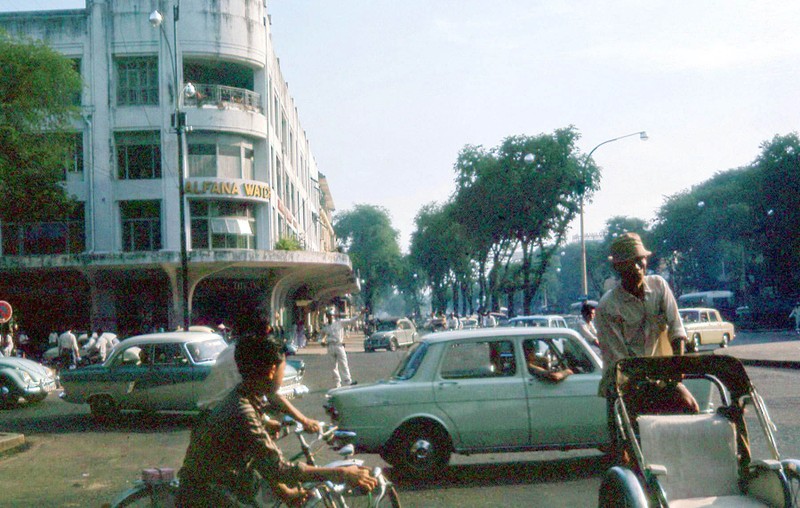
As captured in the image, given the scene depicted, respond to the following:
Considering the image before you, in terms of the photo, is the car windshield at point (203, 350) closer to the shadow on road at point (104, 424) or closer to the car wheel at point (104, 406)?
the shadow on road at point (104, 424)

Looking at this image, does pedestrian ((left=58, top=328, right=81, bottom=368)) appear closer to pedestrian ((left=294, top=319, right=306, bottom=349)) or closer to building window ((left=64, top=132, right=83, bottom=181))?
building window ((left=64, top=132, right=83, bottom=181))

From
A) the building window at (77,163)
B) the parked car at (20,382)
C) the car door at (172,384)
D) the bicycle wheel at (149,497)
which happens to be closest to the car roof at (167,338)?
the car door at (172,384)

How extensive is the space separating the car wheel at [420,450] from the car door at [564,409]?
0.93 metres

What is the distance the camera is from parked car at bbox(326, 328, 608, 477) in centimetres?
891


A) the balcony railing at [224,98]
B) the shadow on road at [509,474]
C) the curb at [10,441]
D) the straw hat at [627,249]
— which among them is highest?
the balcony railing at [224,98]

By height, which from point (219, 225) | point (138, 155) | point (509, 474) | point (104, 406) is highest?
point (138, 155)

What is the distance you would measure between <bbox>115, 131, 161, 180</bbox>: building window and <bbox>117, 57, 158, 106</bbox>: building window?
146cm

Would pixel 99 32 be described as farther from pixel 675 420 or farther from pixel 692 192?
pixel 692 192

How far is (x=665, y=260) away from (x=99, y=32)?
5400 cm

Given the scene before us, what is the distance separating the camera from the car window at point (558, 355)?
9.27 m

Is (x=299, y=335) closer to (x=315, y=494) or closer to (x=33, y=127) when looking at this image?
(x=33, y=127)

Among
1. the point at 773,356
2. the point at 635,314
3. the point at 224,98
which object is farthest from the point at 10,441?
the point at 224,98

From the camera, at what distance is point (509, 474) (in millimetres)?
9438

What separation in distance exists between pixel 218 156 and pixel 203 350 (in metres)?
25.1
